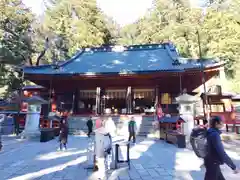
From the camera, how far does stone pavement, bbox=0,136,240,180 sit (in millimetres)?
6113

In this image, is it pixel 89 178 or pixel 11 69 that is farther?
pixel 11 69

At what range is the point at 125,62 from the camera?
21859 mm

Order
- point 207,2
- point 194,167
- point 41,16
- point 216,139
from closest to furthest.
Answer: point 216,139, point 194,167, point 41,16, point 207,2

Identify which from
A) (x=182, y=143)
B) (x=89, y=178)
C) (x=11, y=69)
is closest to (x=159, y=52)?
(x=182, y=143)

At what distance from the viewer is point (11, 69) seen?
29203mm

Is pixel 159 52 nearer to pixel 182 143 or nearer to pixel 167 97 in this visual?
pixel 167 97

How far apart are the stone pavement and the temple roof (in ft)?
31.2

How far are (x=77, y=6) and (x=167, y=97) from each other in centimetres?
2468

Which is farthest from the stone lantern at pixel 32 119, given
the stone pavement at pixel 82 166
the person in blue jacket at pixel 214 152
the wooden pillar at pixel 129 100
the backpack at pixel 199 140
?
the person in blue jacket at pixel 214 152

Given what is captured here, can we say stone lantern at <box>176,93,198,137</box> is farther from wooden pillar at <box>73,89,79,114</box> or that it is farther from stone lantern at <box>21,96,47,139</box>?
wooden pillar at <box>73,89,79,114</box>

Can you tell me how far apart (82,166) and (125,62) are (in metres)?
15.4

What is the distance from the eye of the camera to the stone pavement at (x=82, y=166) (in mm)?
6113

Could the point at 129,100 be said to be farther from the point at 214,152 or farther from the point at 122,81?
the point at 214,152

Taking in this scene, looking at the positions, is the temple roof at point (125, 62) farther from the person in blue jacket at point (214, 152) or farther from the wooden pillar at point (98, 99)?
the person in blue jacket at point (214, 152)
